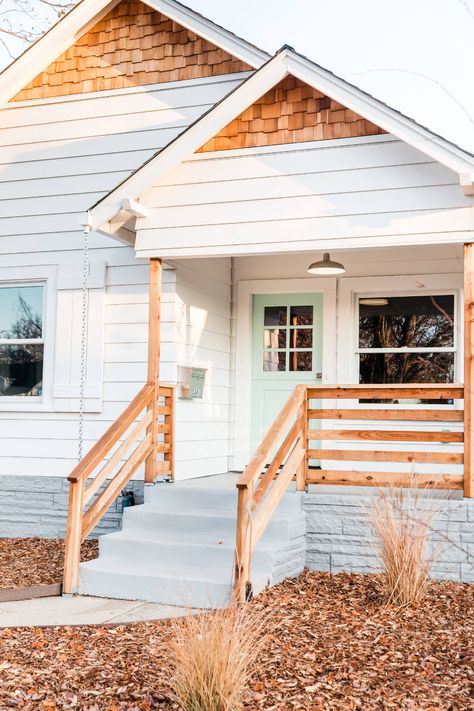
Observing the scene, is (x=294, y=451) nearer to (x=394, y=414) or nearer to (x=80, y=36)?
(x=394, y=414)

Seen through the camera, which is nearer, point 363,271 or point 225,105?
point 225,105

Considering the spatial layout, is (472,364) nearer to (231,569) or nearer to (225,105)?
(231,569)

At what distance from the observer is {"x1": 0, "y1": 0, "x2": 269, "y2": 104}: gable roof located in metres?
8.27

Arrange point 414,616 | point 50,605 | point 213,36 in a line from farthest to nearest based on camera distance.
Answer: point 213,36 < point 50,605 < point 414,616

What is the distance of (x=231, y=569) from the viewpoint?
5.88 meters

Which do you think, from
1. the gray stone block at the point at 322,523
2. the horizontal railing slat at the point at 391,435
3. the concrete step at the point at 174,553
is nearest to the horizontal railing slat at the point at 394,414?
the horizontal railing slat at the point at 391,435

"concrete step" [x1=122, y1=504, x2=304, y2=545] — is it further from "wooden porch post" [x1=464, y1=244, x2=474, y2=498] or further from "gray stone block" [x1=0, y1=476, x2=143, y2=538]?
"gray stone block" [x1=0, y1=476, x2=143, y2=538]

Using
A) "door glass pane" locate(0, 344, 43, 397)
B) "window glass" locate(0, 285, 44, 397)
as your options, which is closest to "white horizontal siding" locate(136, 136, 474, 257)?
"window glass" locate(0, 285, 44, 397)

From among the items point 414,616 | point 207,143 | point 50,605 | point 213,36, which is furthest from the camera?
point 213,36

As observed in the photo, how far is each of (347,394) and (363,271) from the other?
7.06 ft

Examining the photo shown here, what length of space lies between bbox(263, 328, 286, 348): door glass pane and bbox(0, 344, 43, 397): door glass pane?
99.0 inches

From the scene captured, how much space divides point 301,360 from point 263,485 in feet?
9.99

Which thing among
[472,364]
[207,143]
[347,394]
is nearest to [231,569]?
[347,394]

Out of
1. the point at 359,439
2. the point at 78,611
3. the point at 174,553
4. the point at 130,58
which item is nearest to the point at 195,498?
the point at 174,553
